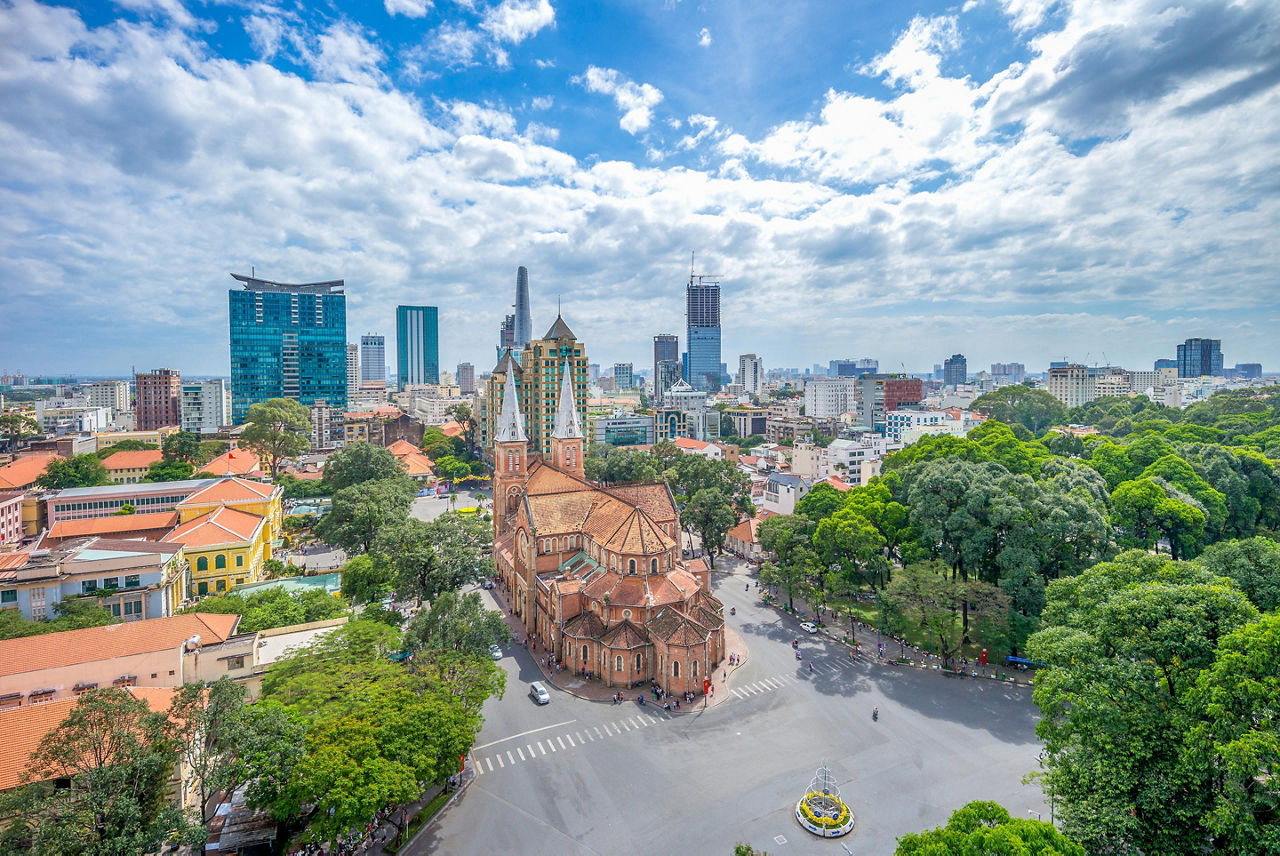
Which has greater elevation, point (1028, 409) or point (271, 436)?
point (1028, 409)

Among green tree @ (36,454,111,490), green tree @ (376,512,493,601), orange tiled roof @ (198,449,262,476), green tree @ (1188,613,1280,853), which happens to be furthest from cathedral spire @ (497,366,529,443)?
green tree @ (36,454,111,490)

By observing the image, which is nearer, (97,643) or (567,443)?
(97,643)

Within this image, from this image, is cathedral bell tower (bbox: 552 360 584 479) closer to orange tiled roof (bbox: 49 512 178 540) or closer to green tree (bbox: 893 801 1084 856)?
orange tiled roof (bbox: 49 512 178 540)

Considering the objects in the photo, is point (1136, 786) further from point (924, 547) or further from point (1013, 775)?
point (924, 547)

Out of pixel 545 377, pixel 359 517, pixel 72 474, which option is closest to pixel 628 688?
pixel 359 517

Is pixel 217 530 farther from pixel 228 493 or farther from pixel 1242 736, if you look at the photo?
pixel 1242 736

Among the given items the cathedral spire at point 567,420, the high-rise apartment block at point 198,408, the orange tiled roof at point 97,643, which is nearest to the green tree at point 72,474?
the orange tiled roof at point 97,643

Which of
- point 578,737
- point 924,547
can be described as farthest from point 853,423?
point 578,737
